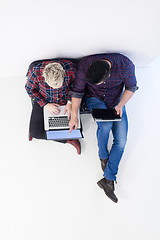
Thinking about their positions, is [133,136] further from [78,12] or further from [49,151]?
[78,12]

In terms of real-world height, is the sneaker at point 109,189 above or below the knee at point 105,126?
below

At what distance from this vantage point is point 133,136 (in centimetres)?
211

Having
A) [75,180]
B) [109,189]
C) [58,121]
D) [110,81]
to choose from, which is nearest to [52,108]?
[58,121]

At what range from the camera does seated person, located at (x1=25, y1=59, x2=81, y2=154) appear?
4.82 feet

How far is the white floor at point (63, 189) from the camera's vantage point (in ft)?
6.66

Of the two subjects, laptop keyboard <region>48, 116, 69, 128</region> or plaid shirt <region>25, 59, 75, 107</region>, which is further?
laptop keyboard <region>48, 116, 69, 128</region>

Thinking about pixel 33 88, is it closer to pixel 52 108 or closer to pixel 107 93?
pixel 52 108

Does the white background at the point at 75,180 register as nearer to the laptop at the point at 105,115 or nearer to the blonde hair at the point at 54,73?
the laptop at the point at 105,115

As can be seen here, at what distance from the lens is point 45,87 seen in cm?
164

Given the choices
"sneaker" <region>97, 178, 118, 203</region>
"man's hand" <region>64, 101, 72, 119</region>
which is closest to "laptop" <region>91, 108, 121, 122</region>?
"man's hand" <region>64, 101, 72, 119</region>

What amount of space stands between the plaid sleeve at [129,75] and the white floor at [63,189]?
0.56 meters

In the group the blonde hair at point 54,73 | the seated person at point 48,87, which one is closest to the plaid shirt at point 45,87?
the seated person at point 48,87

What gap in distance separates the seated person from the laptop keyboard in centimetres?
5

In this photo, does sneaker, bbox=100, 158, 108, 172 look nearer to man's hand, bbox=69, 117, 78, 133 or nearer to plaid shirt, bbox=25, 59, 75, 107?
man's hand, bbox=69, 117, 78, 133
